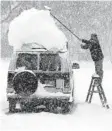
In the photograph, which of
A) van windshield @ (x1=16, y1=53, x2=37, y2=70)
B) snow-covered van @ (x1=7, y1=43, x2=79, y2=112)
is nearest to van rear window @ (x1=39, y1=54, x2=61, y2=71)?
snow-covered van @ (x1=7, y1=43, x2=79, y2=112)

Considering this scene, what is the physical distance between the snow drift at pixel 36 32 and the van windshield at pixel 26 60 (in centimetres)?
37

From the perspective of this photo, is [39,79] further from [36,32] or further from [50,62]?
[36,32]

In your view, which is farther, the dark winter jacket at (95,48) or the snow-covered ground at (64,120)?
the dark winter jacket at (95,48)

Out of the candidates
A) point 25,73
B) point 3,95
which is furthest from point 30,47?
point 3,95

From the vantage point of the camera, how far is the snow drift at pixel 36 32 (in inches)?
492

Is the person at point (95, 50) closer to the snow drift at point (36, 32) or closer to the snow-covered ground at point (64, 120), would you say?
the snow drift at point (36, 32)

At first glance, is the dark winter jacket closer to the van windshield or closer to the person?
the person

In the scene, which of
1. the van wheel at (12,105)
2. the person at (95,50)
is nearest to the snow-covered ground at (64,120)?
the van wheel at (12,105)

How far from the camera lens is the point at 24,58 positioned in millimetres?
12180

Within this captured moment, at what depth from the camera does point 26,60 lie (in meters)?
12.2

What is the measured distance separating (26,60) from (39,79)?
0.71m

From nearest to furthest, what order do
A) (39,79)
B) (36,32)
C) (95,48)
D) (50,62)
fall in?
1. (39,79)
2. (50,62)
3. (36,32)
4. (95,48)

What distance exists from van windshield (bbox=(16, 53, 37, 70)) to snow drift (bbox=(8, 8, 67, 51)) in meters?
0.37

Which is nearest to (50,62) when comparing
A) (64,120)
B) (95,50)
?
(64,120)
